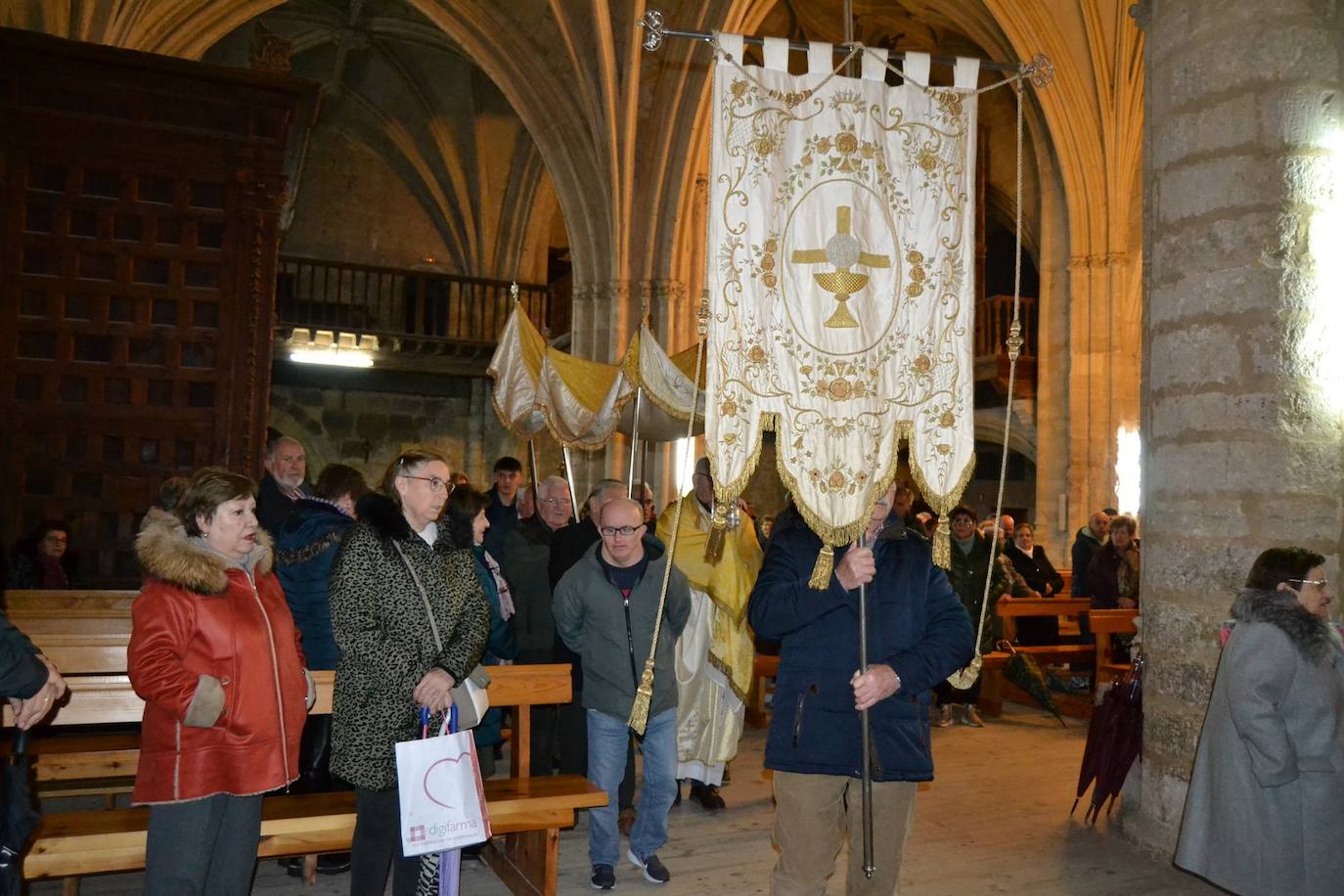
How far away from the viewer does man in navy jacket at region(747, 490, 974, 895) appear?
2.91m

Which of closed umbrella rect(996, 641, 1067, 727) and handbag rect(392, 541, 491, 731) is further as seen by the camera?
closed umbrella rect(996, 641, 1067, 727)

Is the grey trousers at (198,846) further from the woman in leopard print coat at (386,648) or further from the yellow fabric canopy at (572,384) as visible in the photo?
the yellow fabric canopy at (572,384)

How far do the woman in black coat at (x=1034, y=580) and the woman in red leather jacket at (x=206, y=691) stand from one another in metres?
7.14

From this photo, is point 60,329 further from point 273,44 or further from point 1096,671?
point 1096,671

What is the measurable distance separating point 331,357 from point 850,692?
1603cm

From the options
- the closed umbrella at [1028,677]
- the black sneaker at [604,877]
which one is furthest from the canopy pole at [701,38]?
the closed umbrella at [1028,677]

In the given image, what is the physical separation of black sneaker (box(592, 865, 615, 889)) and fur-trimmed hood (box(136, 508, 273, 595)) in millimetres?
2049

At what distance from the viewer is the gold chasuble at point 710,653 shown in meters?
5.26

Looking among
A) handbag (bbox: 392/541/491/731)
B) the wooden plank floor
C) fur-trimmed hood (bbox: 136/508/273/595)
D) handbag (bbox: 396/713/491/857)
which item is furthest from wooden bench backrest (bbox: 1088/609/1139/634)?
fur-trimmed hood (bbox: 136/508/273/595)

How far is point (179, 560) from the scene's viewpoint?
2734mm

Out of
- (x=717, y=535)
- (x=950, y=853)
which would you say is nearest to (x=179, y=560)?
(x=717, y=535)

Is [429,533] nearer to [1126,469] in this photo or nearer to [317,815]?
[317,815]

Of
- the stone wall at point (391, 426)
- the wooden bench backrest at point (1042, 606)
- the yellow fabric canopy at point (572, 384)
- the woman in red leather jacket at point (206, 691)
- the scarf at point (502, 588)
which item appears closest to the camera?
the woman in red leather jacket at point (206, 691)

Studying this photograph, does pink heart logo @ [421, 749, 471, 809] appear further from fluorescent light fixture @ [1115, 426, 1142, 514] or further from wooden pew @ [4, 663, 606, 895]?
fluorescent light fixture @ [1115, 426, 1142, 514]
